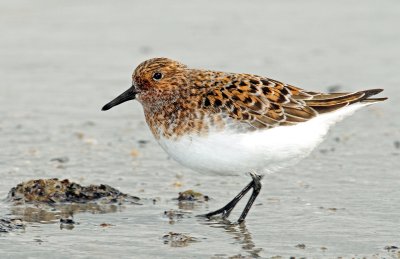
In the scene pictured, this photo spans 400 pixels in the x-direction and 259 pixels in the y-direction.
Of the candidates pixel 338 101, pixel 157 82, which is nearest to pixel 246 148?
pixel 338 101

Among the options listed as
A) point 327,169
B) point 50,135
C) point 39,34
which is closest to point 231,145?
point 327,169

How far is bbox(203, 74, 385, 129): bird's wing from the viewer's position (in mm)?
7598

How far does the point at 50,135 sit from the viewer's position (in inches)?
408

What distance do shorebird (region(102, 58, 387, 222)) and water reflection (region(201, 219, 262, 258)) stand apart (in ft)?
0.36

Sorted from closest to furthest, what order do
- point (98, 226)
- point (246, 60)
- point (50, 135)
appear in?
point (98, 226), point (50, 135), point (246, 60)

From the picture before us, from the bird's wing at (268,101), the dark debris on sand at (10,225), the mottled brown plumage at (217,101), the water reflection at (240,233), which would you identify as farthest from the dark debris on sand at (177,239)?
the dark debris on sand at (10,225)

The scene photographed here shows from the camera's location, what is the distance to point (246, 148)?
7.42 m

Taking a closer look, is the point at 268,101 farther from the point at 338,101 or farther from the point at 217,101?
the point at 338,101

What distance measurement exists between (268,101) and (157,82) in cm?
103

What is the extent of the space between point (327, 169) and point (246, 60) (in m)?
4.03

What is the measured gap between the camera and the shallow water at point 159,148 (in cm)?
730

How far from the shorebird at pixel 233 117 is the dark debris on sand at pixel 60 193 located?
78 centimetres

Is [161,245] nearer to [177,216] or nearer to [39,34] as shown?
[177,216]

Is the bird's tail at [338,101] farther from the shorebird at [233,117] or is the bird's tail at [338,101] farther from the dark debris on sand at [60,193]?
the dark debris on sand at [60,193]
